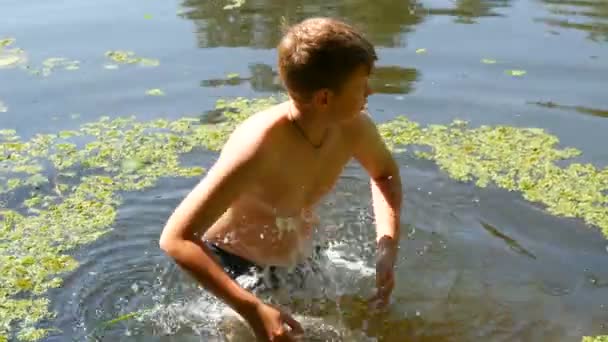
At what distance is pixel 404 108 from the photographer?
5688 mm

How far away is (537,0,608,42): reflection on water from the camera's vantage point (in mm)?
6927

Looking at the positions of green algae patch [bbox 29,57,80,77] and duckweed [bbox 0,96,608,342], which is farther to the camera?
green algae patch [bbox 29,57,80,77]

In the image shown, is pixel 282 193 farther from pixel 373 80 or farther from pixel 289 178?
pixel 373 80

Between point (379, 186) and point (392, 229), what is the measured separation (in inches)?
9.5

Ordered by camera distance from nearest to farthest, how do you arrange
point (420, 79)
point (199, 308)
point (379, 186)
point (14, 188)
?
point (379, 186), point (199, 308), point (14, 188), point (420, 79)

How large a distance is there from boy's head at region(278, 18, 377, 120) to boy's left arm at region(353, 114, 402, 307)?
46cm

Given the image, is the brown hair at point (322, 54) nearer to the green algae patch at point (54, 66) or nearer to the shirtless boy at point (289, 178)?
the shirtless boy at point (289, 178)

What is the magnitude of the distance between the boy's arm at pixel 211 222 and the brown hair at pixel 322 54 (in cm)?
32

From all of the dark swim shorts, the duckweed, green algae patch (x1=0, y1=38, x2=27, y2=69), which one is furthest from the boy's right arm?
green algae patch (x1=0, y1=38, x2=27, y2=69)

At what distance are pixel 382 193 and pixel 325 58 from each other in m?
0.86

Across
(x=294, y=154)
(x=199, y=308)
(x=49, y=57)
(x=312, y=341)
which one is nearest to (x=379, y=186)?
(x=294, y=154)

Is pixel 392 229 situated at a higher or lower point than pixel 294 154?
lower

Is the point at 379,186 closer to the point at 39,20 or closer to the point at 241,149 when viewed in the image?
the point at 241,149

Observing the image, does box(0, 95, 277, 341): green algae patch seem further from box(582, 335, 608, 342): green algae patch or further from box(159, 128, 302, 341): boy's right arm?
box(582, 335, 608, 342): green algae patch
